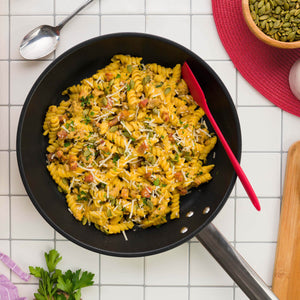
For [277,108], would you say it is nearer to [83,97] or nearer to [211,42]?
[211,42]

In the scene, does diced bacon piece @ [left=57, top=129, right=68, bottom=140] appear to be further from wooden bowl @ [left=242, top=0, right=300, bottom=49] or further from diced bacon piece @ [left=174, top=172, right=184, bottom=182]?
wooden bowl @ [left=242, top=0, right=300, bottom=49]

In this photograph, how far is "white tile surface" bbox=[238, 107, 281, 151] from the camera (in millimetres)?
1220

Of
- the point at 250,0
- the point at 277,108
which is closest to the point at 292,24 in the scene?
the point at 250,0

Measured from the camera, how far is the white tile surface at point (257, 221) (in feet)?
4.07

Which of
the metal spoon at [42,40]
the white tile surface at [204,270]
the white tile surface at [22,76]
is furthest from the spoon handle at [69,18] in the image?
the white tile surface at [204,270]

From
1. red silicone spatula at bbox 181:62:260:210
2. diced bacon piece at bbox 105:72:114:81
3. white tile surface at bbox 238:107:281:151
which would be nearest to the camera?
red silicone spatula at bbox 181:62:260:210

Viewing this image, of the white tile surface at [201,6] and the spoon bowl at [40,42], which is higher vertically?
the white tile surface at [201,6]

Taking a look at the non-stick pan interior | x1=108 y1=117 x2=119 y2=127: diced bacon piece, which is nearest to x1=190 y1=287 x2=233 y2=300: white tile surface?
the non-stick pan interior

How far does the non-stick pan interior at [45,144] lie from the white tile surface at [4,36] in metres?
0.21

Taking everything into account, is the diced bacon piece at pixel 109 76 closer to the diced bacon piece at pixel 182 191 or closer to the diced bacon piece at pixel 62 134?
the diced bacon piece at pixel 62 134

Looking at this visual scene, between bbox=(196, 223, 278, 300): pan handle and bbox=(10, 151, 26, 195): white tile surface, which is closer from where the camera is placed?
bbox=(196, 223, 278, 300): pan handle

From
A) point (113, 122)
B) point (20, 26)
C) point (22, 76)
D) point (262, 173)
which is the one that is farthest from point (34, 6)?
point (262, 173)

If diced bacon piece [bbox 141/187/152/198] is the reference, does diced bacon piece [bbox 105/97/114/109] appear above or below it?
above

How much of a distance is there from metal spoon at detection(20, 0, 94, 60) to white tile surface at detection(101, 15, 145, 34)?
77 millimetres
